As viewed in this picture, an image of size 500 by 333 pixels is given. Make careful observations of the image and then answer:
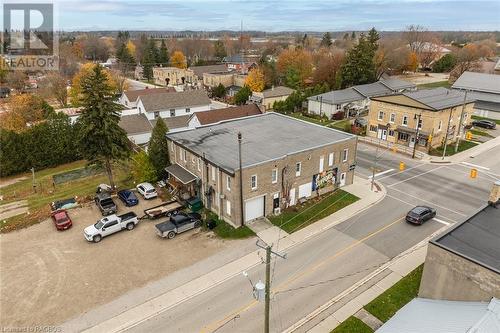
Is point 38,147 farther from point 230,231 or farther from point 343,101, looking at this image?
point 343,101

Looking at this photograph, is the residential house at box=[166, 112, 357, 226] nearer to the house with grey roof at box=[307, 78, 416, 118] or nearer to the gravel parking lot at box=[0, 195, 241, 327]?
the gravel parking lot at box=[0, 195, 241, 327]

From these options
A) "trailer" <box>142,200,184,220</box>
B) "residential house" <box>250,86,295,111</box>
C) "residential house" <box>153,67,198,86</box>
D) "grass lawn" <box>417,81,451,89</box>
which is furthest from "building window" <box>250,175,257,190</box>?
"residential house" <box>153,67,198,86</box>

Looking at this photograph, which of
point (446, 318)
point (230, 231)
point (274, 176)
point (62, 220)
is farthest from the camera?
point (274, 176)

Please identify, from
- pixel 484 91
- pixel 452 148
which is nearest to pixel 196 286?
pixel 452 148

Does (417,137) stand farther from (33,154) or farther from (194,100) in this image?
(33,154)

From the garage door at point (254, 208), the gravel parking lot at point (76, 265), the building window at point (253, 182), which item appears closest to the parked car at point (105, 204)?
the gravel parking lot at point (76, 265)

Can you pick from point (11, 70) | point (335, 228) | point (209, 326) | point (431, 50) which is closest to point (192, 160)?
point (335, 228)
